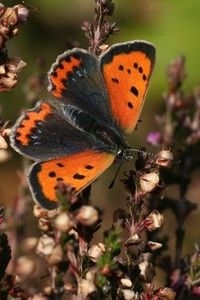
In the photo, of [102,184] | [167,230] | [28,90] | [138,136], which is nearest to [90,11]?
[138,136]

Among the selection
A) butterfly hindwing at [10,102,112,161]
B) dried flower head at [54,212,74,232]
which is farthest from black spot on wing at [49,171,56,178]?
dried flower head at [54,212,74,232]

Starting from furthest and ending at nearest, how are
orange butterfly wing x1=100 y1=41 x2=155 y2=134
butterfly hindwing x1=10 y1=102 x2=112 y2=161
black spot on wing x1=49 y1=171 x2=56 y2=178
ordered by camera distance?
orange butterfly wing x1=100 y1=41 x2=155 y2=134, butterfly hindwing x1=10 y1=102 x2=112 y2=161, black spot on wing x1=49 y1=171 x2=56 y2=178

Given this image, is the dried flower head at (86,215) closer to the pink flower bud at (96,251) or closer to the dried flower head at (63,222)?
the dried flower head at (63,222)

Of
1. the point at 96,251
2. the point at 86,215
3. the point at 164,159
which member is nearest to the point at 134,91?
the point at 164,159

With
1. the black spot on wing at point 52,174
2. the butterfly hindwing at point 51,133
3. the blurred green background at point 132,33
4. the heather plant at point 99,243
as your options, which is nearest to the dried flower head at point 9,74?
the heather plant at point 99,243

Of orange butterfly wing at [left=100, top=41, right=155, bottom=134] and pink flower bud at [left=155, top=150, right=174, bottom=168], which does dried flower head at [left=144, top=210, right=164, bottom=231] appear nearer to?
pink flower bud at [left=155, top=150, right=174, bottom=168]

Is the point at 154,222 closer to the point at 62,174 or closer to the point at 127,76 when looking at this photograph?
the point at 62,174

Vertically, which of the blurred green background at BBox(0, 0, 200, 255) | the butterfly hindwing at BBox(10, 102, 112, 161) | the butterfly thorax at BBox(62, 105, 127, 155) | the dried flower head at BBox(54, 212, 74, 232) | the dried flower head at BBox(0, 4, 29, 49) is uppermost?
the dried flower head at BBox(0, 4, 29, 49)
